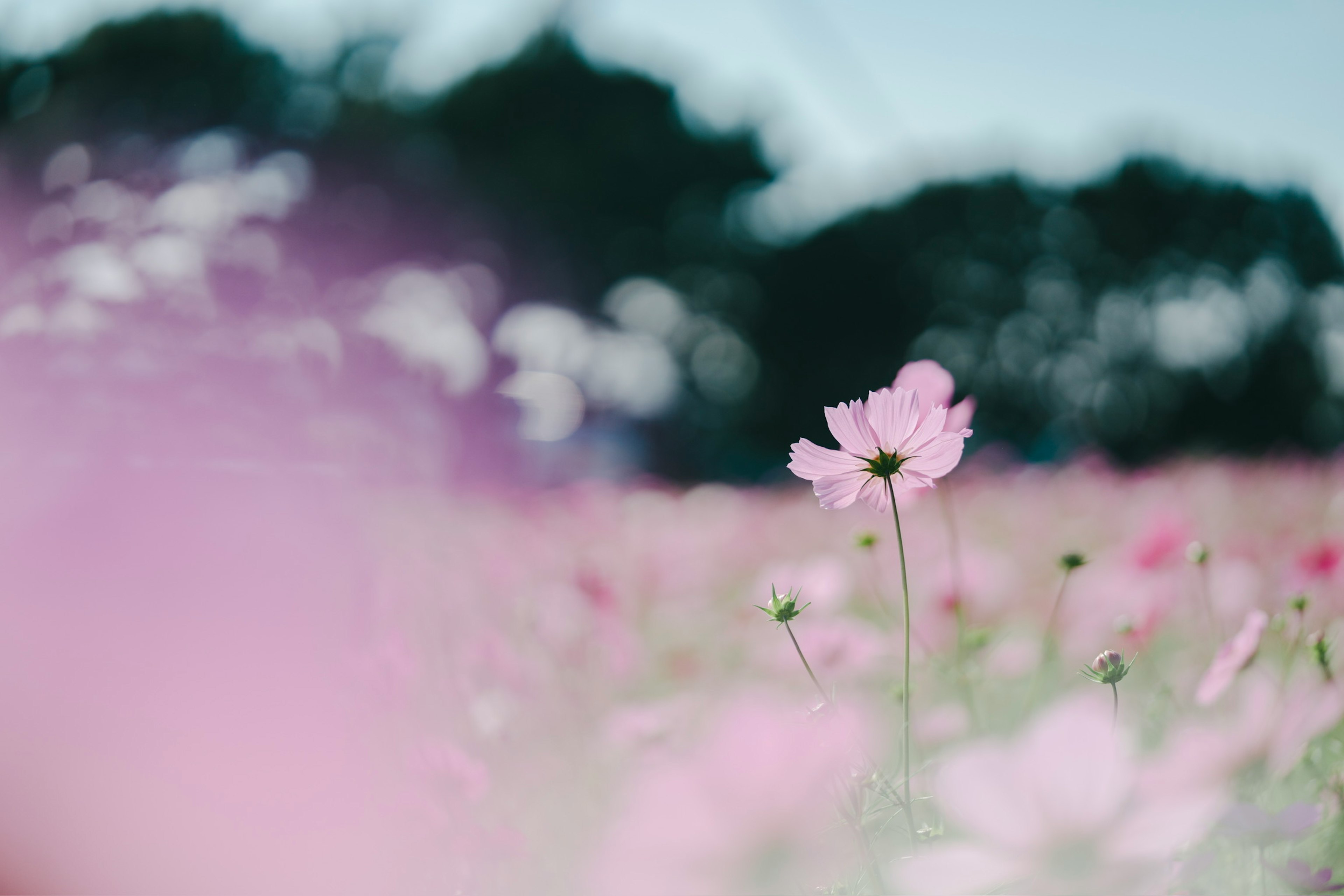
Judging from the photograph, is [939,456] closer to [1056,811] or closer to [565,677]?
Answer: [1056,811]

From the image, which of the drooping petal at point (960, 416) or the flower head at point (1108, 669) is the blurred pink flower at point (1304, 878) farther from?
the drooping petal at point (960, 416)

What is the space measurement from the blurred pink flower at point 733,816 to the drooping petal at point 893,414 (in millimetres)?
147

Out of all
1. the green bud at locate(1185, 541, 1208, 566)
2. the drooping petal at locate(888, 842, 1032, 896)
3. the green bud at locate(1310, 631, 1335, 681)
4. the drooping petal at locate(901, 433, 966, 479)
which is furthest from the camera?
the green bud at locate(1185, 541, 1208, 566)

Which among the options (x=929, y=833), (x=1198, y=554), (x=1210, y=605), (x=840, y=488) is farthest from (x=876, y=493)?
(x=1210, y=605)

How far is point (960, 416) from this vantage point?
34cm

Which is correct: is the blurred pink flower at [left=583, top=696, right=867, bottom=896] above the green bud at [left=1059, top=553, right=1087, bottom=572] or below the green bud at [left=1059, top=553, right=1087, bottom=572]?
below

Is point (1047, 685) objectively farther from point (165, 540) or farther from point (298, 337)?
point (298, 337)

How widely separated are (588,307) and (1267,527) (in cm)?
1092

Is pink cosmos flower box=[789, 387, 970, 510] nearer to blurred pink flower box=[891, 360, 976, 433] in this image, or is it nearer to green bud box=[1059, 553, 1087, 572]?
blurred pink flower box=[891, 360, 976, 433]

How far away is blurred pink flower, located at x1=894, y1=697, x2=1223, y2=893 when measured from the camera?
0.19 meters

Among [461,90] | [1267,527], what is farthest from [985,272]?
[1267,527]

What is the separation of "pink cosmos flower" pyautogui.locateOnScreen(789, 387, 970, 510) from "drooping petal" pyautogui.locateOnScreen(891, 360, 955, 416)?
0.01 m

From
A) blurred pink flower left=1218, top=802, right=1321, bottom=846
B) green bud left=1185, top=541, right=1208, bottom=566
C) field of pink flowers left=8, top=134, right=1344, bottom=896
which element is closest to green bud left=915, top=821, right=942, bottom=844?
field of pink flowers left=8, top=134, right=1344, bottom=896

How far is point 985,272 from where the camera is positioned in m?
14.2
